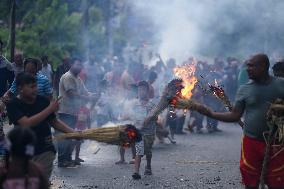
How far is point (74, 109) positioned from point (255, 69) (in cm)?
461

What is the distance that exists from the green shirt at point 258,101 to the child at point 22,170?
2.75 m

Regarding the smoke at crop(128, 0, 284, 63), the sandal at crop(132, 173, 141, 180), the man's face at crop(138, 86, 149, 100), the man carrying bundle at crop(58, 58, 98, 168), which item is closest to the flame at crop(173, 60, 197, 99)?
the man's face at crop(138, 86, 149, 100)

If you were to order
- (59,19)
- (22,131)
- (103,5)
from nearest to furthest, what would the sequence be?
1. (22,131)
2. (59,19)
3. (103,5)

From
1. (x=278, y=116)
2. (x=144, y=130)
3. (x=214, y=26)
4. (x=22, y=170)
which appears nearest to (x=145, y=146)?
(x=144, y=130)

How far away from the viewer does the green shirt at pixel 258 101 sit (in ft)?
21.3

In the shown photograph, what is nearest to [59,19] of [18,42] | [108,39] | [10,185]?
[18,42]

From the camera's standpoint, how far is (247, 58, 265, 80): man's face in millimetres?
6570

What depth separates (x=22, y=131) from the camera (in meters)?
4.30

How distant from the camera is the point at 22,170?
4.45m

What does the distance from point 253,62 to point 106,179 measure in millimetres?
3662

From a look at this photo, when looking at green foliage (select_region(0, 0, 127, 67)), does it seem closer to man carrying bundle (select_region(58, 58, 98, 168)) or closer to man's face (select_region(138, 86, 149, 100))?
man carrying bundle (select_region(58, 58, 98, 168))

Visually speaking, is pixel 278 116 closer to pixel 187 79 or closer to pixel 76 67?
pixel 187 79

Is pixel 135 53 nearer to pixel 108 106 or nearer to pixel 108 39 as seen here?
pixel 108 39

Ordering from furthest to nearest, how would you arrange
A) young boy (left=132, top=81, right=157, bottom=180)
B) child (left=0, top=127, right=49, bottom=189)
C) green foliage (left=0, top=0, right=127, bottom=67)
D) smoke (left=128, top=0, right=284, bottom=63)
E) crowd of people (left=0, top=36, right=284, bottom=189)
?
smoke (left=128, top=0, right=284, bottom=63) → green foliage (left=0, top=0, right=127, bottom=67) → young boy (left=132, top=81, right=157, bottom=180) → crowd of people (left=0, top=36, right=284, bottom=189) → child (left=0, top=127, right=49, bottom=189)
